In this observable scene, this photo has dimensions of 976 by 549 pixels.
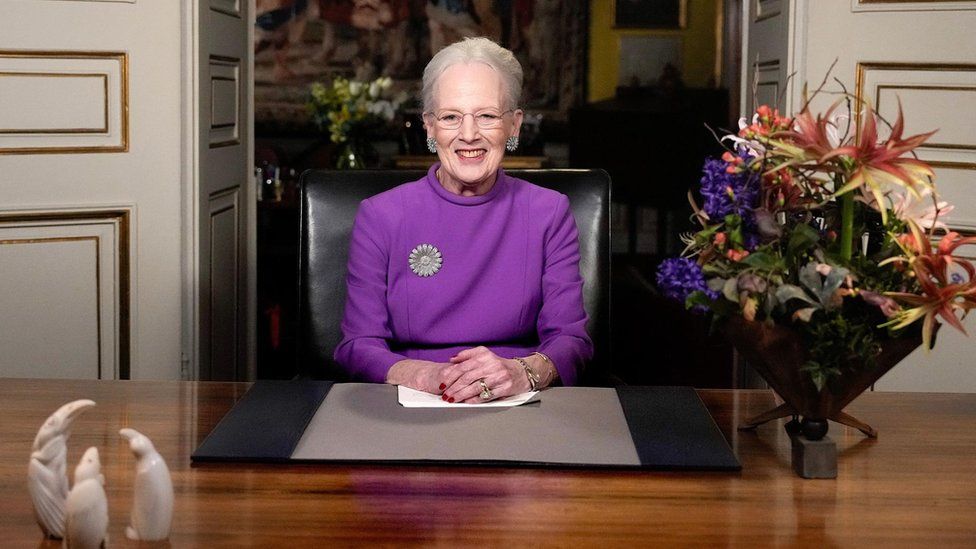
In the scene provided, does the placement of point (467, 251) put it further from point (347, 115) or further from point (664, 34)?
point (664, 34)

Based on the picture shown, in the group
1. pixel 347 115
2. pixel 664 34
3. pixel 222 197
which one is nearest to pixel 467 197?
pixel 222 197

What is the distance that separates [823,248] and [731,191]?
0.42 feet

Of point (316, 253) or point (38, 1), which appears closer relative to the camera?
point (316, 253)

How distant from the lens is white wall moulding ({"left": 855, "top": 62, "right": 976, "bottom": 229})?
126 inches

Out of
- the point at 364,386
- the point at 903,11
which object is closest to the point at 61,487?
the point at 364,386

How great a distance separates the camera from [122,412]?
1.69 m

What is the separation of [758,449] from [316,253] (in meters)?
1.08

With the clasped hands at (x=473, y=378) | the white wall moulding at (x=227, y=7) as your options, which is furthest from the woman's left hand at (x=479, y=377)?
the white wall moulding at (x=227, y=7)

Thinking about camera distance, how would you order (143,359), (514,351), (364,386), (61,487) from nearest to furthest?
(61,487) < (364,386) < (514,351) < (143,359)

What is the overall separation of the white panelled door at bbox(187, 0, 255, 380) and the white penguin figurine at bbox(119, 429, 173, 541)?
223cm

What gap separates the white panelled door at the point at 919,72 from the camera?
3.20 metres

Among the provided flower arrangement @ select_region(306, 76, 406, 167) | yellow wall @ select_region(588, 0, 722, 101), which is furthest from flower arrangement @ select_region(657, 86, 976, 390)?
yellow wall @ select_region(588, 0, 722, 101)

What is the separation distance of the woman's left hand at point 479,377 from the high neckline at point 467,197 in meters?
0.54

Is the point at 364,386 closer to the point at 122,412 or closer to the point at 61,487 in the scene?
the point at 122,412
